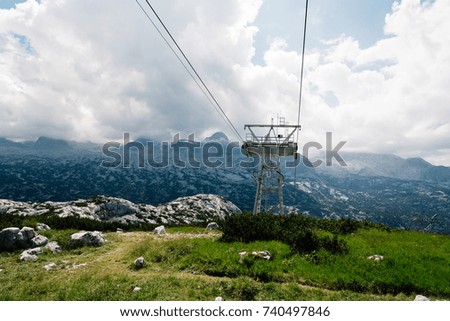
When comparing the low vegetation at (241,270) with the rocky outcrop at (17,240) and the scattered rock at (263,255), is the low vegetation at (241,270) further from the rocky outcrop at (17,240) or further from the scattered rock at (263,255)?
the rocky outcrop at (17,240)

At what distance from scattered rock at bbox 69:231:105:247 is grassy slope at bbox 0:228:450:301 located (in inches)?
57.3

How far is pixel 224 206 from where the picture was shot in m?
168

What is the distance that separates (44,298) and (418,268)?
15216 mm

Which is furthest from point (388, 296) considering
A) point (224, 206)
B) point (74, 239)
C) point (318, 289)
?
point (224, 206)

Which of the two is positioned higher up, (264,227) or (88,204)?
(264,227)

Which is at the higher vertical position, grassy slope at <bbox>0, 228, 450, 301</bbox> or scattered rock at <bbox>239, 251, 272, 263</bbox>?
scattered rock at <bbox>239, 251, 272, 263</bbox>

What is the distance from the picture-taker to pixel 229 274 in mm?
13234

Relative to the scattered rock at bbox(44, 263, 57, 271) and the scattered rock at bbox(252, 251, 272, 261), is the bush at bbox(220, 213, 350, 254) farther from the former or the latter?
the scattered rock at bbox(44, 263, 57, 271)

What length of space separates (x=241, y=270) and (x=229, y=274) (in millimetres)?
562

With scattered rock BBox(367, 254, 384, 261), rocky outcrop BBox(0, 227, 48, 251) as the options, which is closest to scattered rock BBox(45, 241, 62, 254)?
rocky outcrop BBox(0, 227, 48, 251)

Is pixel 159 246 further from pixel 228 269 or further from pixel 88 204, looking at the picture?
pixel 88 204

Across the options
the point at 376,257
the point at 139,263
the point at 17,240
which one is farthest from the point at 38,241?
the point at 376,257

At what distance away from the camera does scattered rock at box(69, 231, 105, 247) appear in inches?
739

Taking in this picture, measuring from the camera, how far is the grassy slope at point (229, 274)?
36.3 ft
